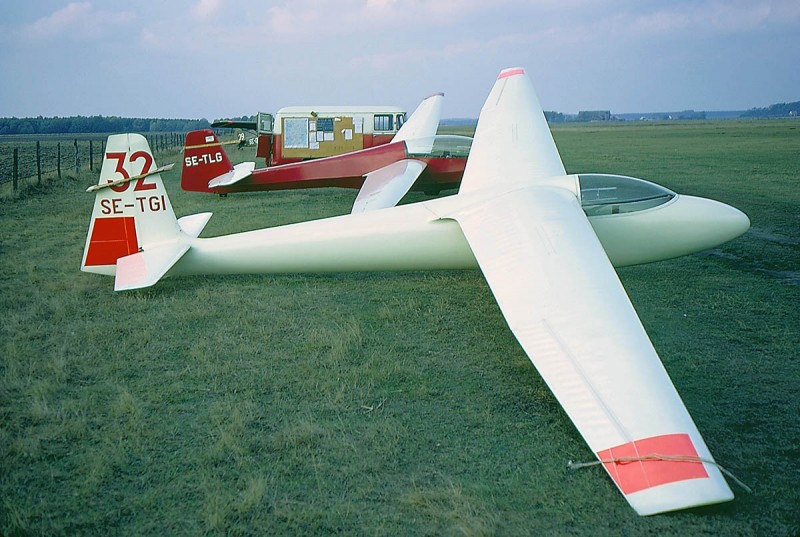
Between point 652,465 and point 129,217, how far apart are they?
244 inches

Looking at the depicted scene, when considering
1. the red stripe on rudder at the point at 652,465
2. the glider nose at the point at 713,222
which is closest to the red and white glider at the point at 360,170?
the glider nose at the point at 713,222

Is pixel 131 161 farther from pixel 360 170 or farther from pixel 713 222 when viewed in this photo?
pixel 360 170

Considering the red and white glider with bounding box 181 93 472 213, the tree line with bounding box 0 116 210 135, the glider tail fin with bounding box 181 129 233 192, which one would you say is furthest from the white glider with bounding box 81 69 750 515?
the tree line with bounding box 0 116 210 135

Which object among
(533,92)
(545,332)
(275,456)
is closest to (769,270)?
(533,92)

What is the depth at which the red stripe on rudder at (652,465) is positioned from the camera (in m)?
3.28

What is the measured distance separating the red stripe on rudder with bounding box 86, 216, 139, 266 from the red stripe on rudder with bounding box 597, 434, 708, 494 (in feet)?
19.4

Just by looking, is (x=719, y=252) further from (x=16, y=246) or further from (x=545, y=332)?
(x=16, y=246)

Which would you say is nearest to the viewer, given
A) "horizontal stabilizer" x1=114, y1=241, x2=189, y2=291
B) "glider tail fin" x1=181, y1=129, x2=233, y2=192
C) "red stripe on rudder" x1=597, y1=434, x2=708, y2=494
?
"red stripe on rudder" x1=597, y1=434, x2=708, y2=494

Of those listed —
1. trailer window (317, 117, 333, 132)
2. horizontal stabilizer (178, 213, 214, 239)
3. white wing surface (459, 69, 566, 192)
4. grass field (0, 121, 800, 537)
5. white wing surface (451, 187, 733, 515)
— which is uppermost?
trailer window (317, 117, 333, 132)

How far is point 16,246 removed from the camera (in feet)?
32.5

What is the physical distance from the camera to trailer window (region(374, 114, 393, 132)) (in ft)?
66.0

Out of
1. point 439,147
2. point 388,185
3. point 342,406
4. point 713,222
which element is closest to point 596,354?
point 342,406

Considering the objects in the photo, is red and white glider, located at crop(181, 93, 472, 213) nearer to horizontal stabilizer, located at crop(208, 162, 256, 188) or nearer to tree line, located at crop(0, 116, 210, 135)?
horizontal stabilizer, located at crop(208, 162, 256, 188)

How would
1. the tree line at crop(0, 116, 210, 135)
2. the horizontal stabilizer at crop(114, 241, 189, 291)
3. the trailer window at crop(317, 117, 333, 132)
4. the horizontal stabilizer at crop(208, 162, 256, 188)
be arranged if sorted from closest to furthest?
the horizontal stabilizer at crop(114, 241, 189, 291) → the horizontal stabilizer at crop(208, 162, 256, 188) → the trailer window at crop(317, 117, 333, 132) → the tree line at crop(0, 116, 210, 135)
